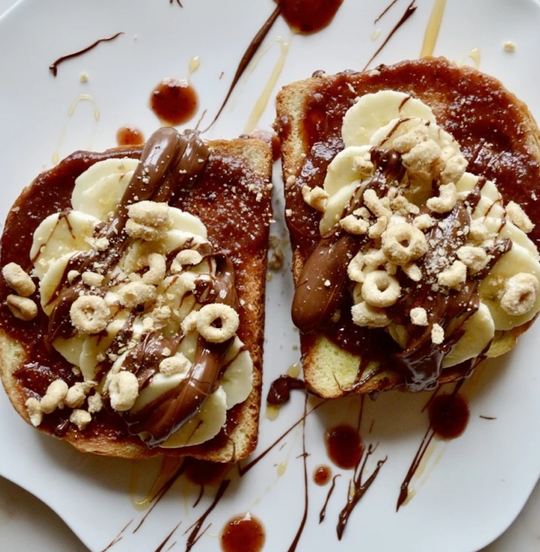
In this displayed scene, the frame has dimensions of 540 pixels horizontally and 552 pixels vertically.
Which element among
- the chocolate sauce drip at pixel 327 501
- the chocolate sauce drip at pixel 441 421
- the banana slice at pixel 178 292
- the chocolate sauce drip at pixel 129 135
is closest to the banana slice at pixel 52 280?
the banana slice at pixel 178 292

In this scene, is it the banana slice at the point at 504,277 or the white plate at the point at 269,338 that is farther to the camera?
the white plate at the point at 269,338

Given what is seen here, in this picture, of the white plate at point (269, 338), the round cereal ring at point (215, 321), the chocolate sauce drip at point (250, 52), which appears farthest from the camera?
the chocolate sauce drip at point (250, 52)

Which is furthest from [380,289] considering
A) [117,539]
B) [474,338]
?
[117,539]

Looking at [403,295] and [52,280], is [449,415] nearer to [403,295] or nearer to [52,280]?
[403,295]

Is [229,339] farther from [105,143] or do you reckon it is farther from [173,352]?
[105,143]

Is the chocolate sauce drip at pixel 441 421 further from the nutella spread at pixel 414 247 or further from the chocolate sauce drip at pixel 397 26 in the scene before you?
the chocolate sauce drip at pixel 397 26

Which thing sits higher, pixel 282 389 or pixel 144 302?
pixel 144 302

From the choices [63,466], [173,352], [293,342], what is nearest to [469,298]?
[293,342]
